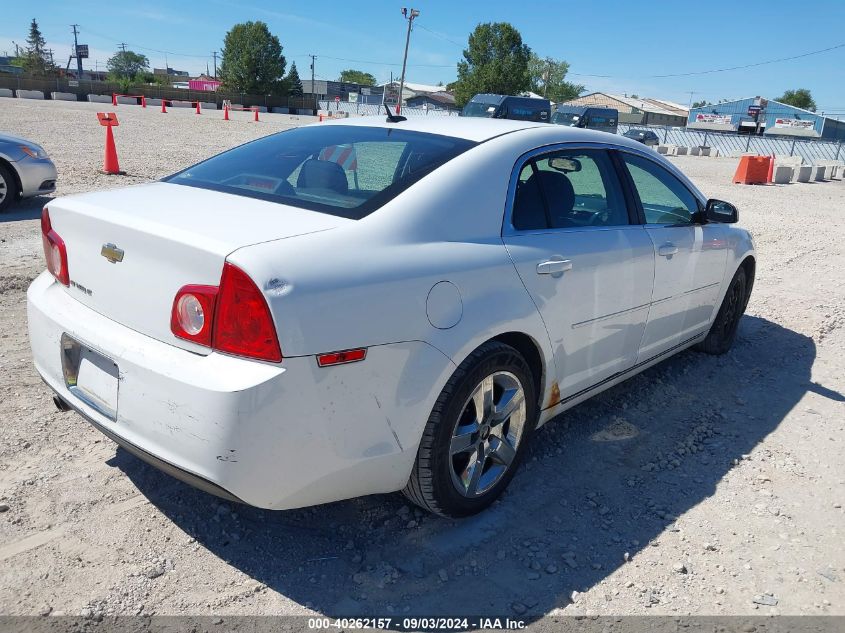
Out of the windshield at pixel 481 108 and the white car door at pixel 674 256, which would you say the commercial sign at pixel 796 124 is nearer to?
the windshield at pixel 481 108

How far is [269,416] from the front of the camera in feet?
6.81

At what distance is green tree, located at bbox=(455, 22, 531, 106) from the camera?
78.8 metres

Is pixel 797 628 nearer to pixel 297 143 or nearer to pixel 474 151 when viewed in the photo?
pixel 474 151

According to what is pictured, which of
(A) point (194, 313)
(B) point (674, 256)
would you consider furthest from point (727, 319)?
(A) point (194, 313)

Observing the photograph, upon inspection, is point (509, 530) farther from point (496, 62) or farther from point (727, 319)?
point (496, 62)

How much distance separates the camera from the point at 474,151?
2.93 metres

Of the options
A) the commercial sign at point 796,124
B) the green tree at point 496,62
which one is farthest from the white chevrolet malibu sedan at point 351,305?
the green tree at point 496,62

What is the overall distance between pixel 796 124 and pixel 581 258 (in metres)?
74.0

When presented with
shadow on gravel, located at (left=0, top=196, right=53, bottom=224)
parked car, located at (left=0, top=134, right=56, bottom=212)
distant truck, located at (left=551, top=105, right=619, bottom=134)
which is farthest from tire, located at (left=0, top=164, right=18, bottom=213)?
distant truck, located at (left=551, top=105, right=619, bottom=134)

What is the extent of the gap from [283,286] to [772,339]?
486 cm

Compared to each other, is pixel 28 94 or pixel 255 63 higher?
pixel 255 63

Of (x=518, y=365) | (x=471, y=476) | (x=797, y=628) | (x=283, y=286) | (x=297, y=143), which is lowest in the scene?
(x=797, y=628)

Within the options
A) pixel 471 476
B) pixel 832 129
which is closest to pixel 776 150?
pixel 832 129

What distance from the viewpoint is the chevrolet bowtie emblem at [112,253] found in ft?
7.94
